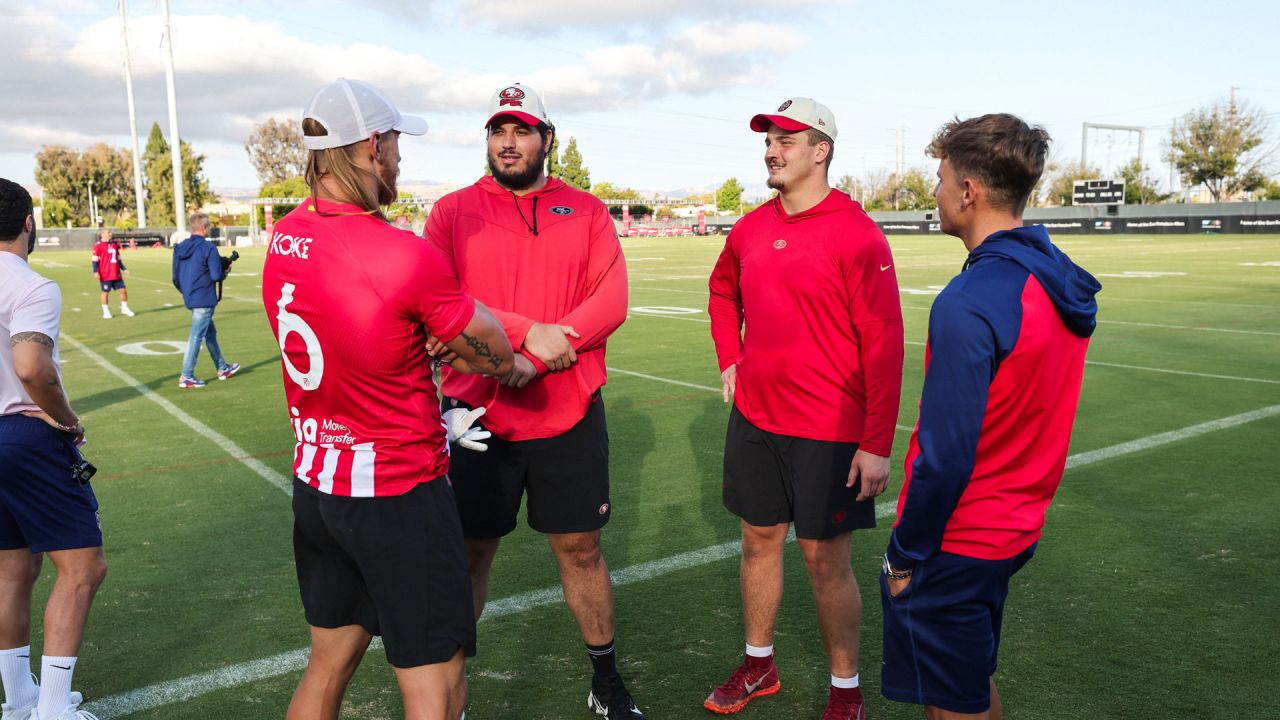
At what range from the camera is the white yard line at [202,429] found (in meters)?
7.23

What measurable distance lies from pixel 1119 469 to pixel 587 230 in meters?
4.97

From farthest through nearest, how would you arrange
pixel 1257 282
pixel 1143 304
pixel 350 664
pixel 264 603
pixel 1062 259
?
pixel 1257 282
pixel 1143 304
pixel 264 603
pixel 350 664
pixel 1062 259

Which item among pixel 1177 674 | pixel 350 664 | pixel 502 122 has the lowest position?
pixel 1177 674

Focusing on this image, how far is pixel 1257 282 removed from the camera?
69.8 ft

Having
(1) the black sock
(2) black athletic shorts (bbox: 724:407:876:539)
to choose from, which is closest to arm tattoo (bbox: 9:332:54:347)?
(1) the black sock

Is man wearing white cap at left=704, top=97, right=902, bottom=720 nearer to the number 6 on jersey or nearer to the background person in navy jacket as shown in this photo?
the number 6 on jersey

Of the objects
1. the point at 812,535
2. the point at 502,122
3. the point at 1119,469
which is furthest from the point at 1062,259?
the point at 1119,469

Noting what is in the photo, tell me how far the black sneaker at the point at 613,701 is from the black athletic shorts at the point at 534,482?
613 mm

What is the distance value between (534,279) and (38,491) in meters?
1.95

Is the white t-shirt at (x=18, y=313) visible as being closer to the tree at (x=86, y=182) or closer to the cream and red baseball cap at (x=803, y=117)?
the cream and red baseball cap at (x=803, y=117)

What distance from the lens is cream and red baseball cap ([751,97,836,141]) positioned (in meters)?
3.64

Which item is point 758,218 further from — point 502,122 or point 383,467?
point 383,467

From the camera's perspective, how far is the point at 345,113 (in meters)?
2.49

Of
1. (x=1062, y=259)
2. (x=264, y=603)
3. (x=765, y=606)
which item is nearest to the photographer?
(x=1062, y=259)
